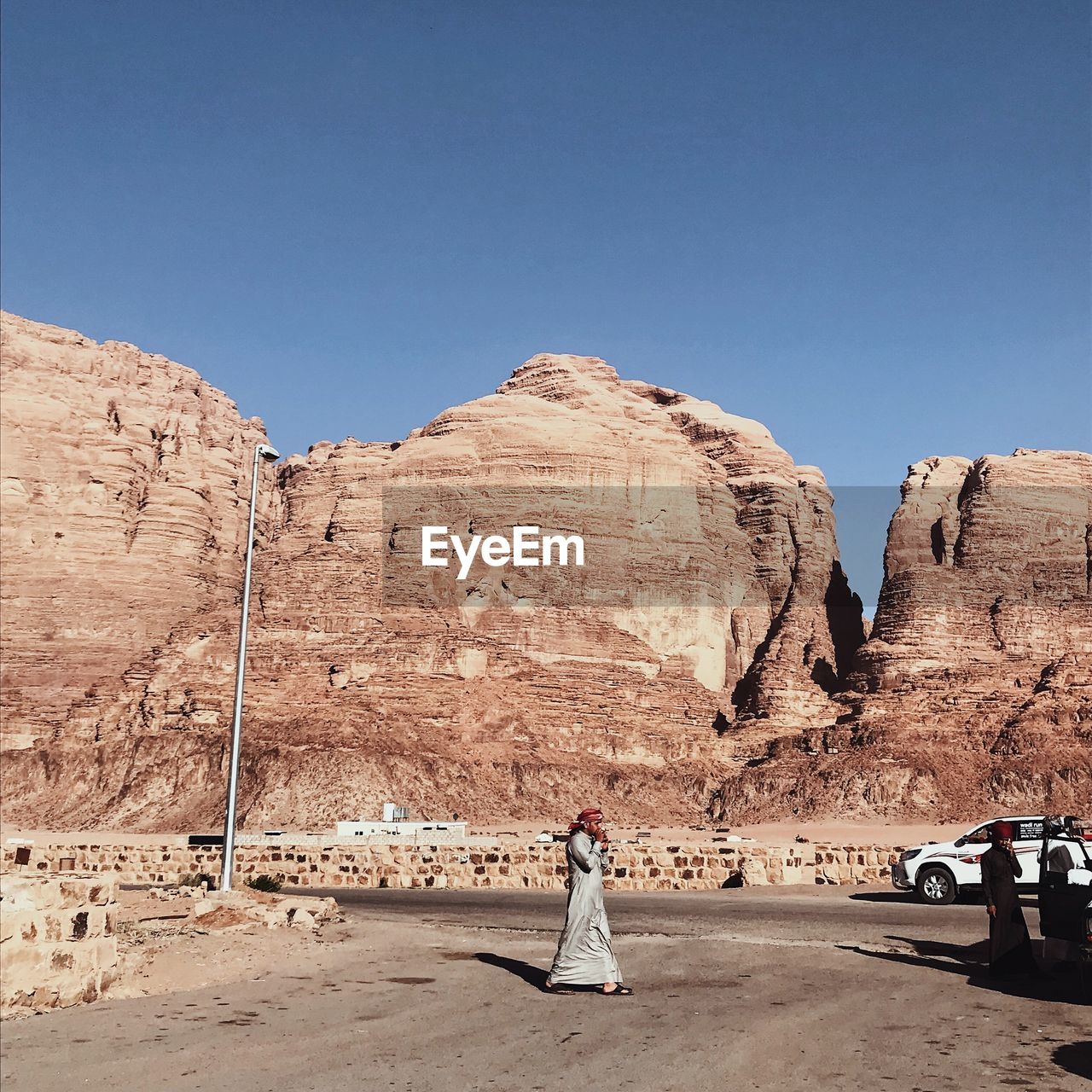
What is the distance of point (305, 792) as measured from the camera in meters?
67.7

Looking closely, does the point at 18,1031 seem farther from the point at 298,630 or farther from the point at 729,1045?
the point at 298,630

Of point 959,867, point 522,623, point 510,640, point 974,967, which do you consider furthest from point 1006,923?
point 522,623

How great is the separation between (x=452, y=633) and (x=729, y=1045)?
269 feet

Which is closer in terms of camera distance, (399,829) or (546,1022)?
(546,1022)

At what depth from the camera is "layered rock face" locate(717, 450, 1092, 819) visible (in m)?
76.2

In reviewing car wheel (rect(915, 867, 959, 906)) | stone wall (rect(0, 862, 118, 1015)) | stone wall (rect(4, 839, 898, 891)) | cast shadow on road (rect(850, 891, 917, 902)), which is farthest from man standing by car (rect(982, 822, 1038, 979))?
stone wall (rect(4, 839, 898, 891))

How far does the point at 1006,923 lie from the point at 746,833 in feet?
190

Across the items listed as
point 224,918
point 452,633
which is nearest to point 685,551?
point 452,633

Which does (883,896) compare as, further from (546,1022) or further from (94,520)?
(94,520)

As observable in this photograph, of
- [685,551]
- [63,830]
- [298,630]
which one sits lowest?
[63,830]

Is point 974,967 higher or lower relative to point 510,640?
lower

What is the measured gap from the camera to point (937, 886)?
23500 mm

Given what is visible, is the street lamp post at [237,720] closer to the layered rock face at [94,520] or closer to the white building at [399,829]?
the white building at [399,829]

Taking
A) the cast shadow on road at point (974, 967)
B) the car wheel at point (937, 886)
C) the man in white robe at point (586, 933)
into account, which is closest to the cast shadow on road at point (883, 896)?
the car wheel at point (937, 886)
